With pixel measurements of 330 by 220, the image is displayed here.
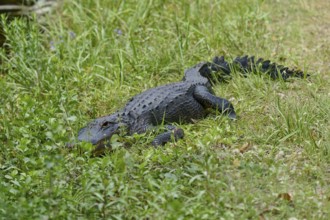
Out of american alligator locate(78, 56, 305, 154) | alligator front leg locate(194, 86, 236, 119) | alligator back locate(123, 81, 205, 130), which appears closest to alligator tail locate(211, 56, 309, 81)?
american alligator locate(78, 56, 305, 154)

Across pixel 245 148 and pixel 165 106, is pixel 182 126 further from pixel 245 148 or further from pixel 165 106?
pixel 245 148

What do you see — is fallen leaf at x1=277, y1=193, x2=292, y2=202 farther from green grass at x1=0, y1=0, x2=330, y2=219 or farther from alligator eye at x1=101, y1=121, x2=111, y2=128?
alligator eye at x1=101, y1=121, x2=111, y2=128

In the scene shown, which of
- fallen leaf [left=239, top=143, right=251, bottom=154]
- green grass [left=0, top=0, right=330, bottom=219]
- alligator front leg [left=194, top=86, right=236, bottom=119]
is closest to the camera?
green grass [left=0, top=0, right=330, bottom=219]

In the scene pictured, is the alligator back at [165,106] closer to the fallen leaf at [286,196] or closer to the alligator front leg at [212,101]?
the alligator front leg at [212,101]

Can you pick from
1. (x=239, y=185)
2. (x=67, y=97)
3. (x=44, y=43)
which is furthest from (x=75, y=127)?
(x=44, y=43)

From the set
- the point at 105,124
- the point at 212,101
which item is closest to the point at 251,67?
the point at 212,101

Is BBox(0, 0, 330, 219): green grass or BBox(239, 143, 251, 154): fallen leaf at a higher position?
BBox(0, 0, 330, 219): green grass

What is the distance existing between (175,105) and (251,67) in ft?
3.19

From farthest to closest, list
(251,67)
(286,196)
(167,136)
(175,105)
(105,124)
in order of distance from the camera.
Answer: (251,67)
(175,105)
(105,124)
(167,136)
(286,196)

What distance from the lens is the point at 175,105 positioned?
20.8 feet

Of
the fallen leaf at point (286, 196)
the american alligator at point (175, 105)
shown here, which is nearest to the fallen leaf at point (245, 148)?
the american alligator at point (175, 105)

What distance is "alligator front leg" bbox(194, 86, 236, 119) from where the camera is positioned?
6.17m

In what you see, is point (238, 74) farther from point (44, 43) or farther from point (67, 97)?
point (44, 43)

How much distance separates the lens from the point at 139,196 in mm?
4586
